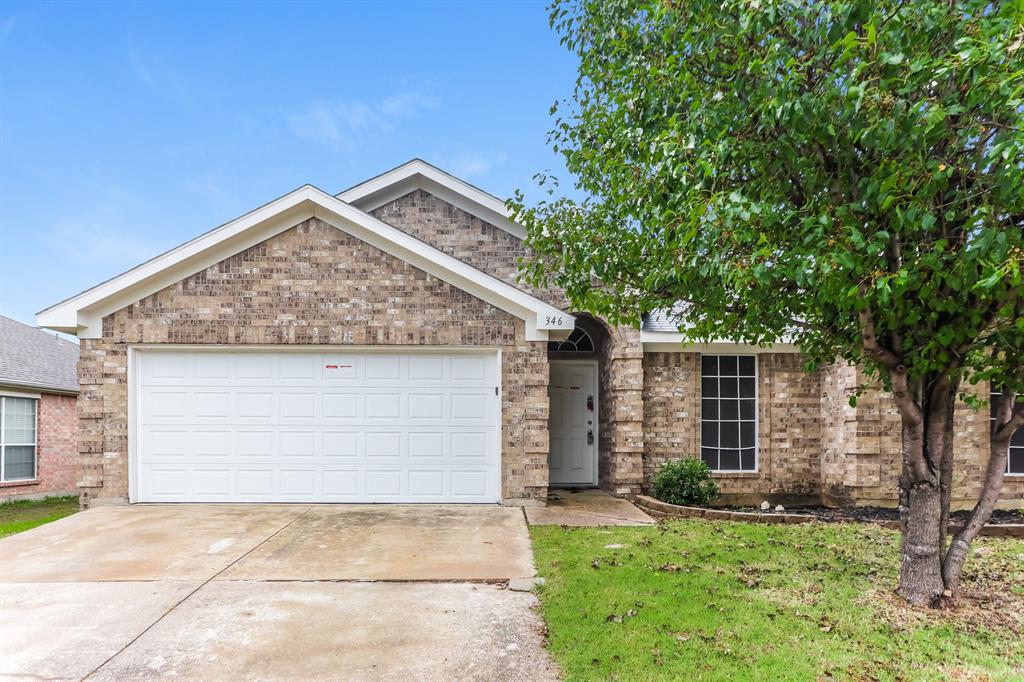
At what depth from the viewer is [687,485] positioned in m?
9.88

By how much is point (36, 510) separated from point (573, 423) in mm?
11793

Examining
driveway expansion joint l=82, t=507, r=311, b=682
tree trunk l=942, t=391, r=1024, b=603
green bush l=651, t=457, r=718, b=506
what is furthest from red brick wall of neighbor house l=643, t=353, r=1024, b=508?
driveway expansion joint l=82, t=507, r=311, b=682

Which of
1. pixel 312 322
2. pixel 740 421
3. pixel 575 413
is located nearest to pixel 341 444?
pixel 312 322

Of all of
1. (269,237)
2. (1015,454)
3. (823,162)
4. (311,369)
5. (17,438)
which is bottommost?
(17,438)

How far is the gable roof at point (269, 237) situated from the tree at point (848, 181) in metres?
3.37

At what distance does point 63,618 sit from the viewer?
480 centimetres

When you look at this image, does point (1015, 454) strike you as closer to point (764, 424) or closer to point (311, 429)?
point (764, 424)

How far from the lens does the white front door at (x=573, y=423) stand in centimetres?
1198

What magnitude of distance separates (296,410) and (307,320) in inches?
57.1

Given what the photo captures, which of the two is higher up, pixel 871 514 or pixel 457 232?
pixel 457 232

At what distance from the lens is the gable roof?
8984 millimetres

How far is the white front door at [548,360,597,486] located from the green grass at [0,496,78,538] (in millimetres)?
9120

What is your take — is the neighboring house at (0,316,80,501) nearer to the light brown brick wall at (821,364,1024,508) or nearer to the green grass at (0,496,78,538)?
the green grass at (0,496,78,538)

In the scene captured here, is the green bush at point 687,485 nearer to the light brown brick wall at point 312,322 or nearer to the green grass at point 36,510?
the light brown brick wall at point 312,322
